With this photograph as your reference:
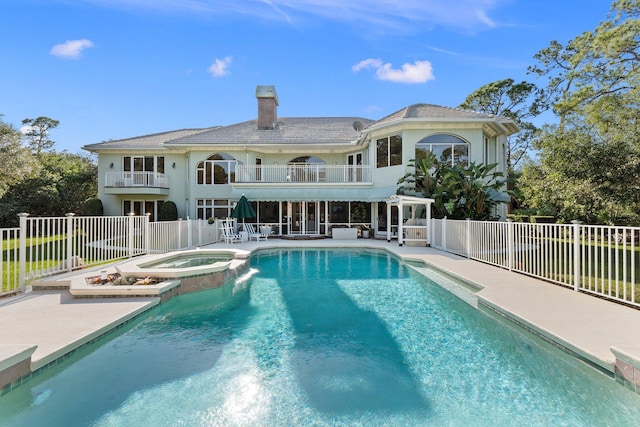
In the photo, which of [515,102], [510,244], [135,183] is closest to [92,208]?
A: [135,183]

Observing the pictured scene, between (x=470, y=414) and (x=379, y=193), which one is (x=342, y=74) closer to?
(x=379, y=193)

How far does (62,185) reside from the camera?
3703 centimetres

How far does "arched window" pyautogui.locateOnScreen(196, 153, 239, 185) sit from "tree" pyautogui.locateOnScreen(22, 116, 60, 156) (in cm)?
4379

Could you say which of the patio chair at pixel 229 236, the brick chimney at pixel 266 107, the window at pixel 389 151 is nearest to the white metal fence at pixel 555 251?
the window at pixel 389 151

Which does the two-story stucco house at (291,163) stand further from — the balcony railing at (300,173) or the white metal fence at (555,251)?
the white metal fence at (555,251)

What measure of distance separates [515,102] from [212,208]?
130 ft

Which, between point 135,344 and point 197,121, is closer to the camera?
point 135,344

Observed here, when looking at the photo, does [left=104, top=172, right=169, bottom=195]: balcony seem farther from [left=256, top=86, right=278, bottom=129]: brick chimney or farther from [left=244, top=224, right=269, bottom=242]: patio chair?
[left=256, top=86, right=278, bottom=129]: brick chimney

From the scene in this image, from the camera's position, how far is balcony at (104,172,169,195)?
1116 inches

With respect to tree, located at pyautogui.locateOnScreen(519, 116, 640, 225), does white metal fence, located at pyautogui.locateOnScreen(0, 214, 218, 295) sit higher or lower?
lower

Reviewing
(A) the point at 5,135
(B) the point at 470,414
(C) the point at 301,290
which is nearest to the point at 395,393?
(B) the point at 470,414

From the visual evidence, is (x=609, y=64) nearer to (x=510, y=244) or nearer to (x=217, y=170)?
(x=510, y=244)

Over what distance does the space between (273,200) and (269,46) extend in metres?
11.4

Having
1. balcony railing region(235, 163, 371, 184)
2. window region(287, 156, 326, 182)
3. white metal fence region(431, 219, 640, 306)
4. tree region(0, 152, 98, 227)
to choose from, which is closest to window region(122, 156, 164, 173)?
tree region(0, 152, 98, 227)
